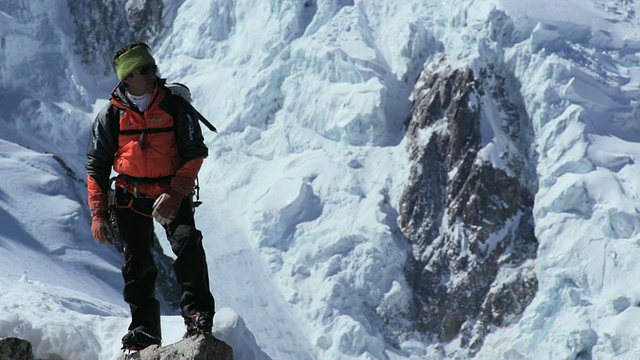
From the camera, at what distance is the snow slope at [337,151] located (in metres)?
37.9

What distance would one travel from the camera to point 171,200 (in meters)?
7.39

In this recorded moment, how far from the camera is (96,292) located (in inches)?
1164

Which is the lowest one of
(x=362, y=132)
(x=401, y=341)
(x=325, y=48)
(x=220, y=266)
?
(x=401, y=341)

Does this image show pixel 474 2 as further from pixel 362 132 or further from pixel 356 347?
pixel 356 347

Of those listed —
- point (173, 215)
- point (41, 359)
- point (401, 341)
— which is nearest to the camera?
point (173, 215)

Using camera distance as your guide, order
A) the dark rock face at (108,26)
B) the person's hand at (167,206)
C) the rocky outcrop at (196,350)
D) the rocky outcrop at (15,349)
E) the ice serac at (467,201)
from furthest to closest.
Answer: the dark rock face at (108,26) < the ice serac at (467,201) < the rocky outcrop at (15,349) < the person's hand at (167,206) < the rocky outcrop at (196,350)

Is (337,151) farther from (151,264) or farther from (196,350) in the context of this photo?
(196,350)

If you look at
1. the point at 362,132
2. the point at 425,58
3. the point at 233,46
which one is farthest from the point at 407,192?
the point at 233,46

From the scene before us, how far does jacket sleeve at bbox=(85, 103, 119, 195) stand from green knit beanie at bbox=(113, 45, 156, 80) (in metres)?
0.28

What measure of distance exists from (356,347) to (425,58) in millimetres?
14230

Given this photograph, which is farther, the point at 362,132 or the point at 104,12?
the point at 104,12

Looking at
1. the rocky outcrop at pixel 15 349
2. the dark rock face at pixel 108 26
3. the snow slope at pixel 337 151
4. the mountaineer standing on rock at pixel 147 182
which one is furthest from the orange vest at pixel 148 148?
the dark rock face at pixel 108 26

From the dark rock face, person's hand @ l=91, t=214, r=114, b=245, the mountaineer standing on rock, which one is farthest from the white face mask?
the dark rock face

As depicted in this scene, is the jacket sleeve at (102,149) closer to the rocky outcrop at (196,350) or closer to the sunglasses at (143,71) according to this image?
the sunglasses at (143,71)
